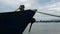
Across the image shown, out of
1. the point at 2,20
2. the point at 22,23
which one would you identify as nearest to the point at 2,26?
the point at 2,20

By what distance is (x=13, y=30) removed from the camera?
55.0 ft

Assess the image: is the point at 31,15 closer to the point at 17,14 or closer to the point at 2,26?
the point at 17,14

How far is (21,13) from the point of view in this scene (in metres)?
17.0

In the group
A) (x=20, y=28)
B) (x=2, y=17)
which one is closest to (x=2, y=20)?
(x=2, y=17)

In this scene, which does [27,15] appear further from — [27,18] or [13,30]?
[13,30]

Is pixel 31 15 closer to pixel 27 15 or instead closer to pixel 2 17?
pixel 27 15

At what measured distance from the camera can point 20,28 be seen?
17.1m

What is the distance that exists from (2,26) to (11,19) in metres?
0.84

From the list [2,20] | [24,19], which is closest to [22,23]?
[24,19]

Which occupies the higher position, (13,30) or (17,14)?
(17,14)

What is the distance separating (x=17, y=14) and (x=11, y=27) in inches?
41.1

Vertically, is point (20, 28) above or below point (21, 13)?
below

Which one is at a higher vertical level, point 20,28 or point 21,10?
point 21,10

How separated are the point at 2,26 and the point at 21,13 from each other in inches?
66.4
